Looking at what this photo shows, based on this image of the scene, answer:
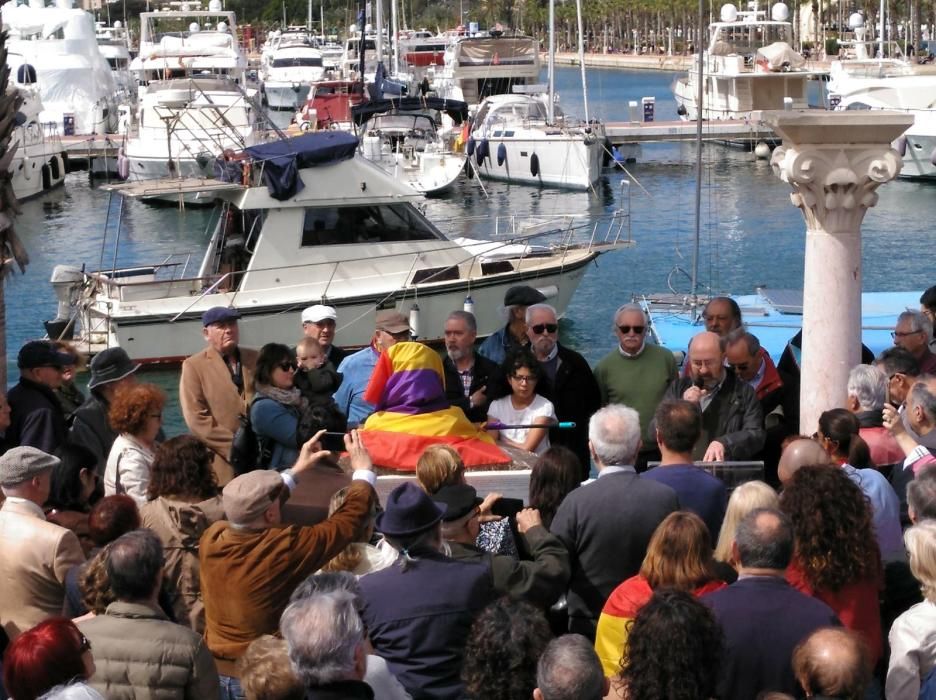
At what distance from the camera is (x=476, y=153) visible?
43781 mm

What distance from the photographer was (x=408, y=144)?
41250mm

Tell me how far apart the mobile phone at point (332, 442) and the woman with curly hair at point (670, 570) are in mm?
2246

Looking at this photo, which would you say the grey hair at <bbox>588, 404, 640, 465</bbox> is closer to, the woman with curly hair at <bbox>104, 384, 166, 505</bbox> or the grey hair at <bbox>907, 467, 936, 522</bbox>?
the grey hair at <bbox>907, 467, 936, 522</bbox>

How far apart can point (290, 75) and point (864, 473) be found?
2396 inches

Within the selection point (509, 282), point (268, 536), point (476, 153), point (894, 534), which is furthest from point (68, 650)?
point (476, 153)

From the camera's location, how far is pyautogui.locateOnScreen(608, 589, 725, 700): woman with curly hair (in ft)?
13.9

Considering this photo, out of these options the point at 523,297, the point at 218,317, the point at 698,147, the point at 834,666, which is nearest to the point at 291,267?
the point at 698,147

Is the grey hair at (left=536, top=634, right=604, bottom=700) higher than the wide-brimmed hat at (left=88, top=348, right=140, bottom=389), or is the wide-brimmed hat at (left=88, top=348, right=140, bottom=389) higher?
the wide-brimmed hat at (left=88, top=348, right=140, bottom=389)

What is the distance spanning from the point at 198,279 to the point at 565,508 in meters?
13.4

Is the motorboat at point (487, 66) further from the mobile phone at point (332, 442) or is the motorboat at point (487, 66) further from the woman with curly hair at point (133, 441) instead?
the woman with curly hair at point (133, 441)

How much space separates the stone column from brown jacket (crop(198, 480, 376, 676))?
3.82 meters

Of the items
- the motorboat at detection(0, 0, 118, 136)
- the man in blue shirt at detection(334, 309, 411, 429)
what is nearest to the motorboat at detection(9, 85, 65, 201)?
the motorboat at detection(0, 0, 118, 136)

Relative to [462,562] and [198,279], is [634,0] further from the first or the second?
[462,562]

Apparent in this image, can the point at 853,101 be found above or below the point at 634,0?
below
